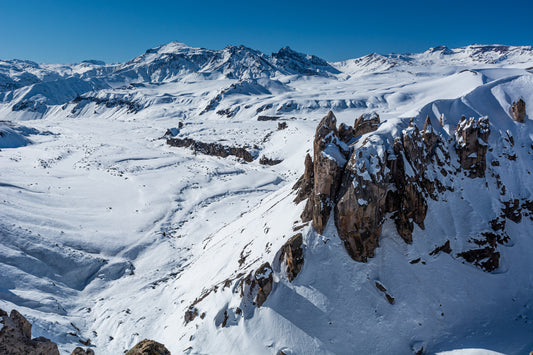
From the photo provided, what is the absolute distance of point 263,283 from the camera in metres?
22.2

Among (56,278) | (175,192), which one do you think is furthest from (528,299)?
(175,192)

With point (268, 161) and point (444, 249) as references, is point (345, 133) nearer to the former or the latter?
point (444, 249)

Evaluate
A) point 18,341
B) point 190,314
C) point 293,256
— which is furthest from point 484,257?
point 18,341

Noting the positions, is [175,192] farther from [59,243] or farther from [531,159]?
[531,159]

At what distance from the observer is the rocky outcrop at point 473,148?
30672mm

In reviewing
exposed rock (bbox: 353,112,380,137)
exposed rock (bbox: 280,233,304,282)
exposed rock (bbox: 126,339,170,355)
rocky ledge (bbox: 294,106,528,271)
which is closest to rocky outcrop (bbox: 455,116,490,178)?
rocky ledge (bbox: 294,106,528,271)

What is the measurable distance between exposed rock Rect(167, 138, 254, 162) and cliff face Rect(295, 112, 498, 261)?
177ft

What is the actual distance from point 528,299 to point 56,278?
44.3m

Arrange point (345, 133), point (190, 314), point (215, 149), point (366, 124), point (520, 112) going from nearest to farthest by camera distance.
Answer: point (190, 314)
point (345, 133)
point (366, 124)
point (520, 112)
point (215, 149)

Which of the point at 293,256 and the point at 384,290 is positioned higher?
the point at 293,256

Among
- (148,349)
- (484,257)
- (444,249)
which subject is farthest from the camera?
(484,257)

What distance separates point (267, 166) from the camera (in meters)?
74.2

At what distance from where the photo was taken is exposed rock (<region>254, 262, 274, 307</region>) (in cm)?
2223

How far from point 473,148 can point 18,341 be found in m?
39.2
